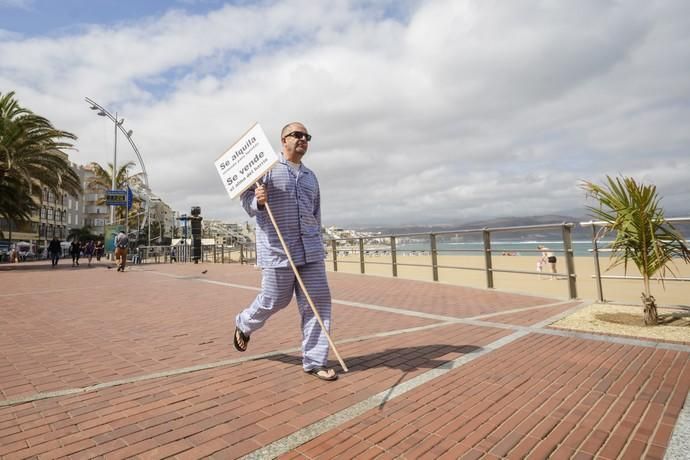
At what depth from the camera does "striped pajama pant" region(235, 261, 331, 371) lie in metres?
2.88

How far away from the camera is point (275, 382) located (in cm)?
277

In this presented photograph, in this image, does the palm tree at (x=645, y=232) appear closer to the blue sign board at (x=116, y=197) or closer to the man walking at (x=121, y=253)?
the man walking at (x=121, y=253)

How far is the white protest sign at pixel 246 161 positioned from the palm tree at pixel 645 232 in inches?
A: 156

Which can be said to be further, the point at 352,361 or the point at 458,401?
the point at 352,361

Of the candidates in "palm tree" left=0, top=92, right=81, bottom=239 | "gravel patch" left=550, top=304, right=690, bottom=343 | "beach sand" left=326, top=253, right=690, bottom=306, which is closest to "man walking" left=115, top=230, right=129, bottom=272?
"palm tree" left=0, top=92, right=81, bottom=239

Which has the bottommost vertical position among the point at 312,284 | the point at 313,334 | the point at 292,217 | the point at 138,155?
the point at 313,334

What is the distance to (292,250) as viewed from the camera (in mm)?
2908

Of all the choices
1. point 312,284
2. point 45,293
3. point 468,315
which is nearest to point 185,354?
point 312,284

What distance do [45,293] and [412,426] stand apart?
900cm

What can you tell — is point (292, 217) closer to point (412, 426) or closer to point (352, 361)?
point (352, 361)

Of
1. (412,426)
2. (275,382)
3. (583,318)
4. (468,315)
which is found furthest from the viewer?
(468,315)

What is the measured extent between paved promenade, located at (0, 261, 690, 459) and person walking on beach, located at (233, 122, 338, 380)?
1.11ft

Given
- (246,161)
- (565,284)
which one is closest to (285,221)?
(246,161)

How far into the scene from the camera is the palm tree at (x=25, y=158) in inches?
658
